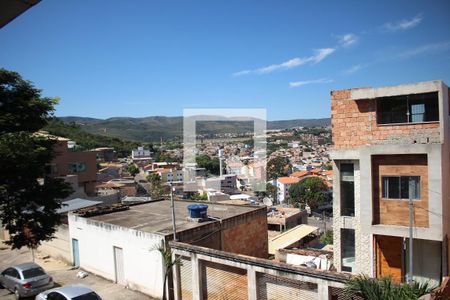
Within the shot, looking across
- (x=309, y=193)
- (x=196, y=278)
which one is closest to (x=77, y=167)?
(x=196, y=278)

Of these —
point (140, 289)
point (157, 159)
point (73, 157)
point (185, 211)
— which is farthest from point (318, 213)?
point (157, 159)

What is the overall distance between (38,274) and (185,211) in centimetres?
673

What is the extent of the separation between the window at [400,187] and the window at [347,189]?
125 cm

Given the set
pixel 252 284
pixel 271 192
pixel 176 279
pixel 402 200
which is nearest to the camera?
pixel 252 284

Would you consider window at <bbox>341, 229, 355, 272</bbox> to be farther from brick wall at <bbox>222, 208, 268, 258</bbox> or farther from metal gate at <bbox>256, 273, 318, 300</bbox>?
brick wall at <bbox>222, 208, 268, 258</bbox>

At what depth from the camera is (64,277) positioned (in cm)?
1398

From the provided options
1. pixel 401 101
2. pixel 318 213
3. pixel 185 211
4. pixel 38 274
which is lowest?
pixel 318 213

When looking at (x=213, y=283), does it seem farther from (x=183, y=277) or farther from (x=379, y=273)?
(x=379, y=273)

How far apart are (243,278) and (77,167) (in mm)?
28211

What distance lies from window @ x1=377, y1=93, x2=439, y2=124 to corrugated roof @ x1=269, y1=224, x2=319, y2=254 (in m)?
11.3

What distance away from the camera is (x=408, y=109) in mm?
10336

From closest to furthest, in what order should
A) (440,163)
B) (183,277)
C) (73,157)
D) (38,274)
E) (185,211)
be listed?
(440,163) → (183,277) → (38,274) → (185,211) → (73,157)

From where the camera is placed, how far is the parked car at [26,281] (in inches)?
455

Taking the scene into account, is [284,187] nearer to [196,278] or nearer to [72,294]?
[196,278]
